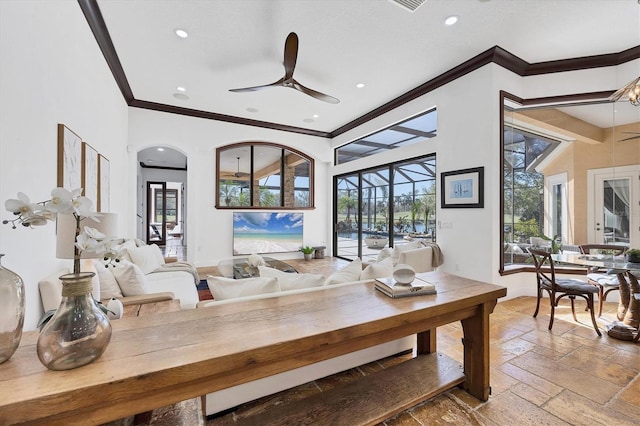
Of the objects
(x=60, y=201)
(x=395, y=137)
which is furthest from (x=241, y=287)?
(x=395, y=137)

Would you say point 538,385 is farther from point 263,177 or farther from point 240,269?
point 263,177

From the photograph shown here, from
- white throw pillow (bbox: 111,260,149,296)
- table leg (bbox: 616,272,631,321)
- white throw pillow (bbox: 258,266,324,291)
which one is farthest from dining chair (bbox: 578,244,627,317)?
white throw pillow (bbox: 111,260,149,296)

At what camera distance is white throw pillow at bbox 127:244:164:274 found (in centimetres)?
350

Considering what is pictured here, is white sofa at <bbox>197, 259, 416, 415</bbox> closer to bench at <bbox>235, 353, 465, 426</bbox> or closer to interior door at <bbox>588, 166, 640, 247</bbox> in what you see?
bench at <bbox>235, 353, 465, 426</bbox>

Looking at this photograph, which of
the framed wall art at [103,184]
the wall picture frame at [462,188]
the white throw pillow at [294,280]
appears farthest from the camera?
the wall picture frame at [462,188]

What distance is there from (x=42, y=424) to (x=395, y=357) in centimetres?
216

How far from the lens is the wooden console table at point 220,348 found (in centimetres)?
84

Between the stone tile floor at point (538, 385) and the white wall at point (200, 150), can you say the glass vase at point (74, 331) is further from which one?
the white wall at point (200, 150)

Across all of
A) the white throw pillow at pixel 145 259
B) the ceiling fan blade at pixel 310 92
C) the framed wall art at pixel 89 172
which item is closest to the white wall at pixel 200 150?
the white throw pillow at pixel 145 259

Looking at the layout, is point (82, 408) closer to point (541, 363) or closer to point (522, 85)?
point (541, 363)

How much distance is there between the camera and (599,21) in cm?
299

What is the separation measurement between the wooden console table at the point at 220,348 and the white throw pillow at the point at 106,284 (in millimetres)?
1357

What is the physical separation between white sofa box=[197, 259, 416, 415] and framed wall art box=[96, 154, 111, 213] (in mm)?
2519

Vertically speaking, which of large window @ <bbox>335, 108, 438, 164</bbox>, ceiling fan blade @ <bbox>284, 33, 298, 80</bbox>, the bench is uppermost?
ceiling fan blade @ <bbox>284, 33, 298, 80</bbox>
